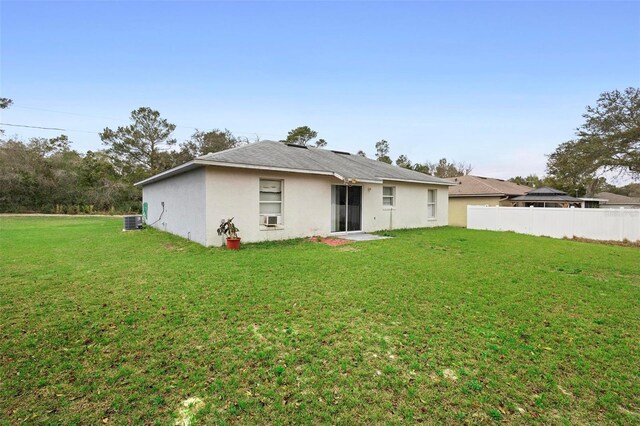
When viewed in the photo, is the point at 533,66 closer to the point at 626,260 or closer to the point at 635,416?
the point at 626,260

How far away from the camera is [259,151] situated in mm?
11156

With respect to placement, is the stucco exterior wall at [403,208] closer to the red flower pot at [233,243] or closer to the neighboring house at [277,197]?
the neighboring house at [277,197]

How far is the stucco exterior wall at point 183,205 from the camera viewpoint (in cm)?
923

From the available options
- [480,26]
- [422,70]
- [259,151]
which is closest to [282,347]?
[259,151]

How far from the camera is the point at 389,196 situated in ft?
45.7

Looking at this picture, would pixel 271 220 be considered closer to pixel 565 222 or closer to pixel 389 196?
pixel 389 196

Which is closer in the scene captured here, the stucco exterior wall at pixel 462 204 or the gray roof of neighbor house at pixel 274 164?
the gray roof of neighbor house at pixel 274 164

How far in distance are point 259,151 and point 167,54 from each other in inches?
303

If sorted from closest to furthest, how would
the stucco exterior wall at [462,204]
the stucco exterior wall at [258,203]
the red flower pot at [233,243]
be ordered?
the red flower pot at [233,243] < the stucco exterior wall at [258,203] < the stucco exterior wall at [462,204]

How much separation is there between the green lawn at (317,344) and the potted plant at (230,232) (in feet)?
7.28

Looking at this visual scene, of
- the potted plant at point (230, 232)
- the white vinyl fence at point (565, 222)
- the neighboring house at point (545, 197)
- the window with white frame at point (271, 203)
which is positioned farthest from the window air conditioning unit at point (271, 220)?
the neighboring house at point (545, 197)

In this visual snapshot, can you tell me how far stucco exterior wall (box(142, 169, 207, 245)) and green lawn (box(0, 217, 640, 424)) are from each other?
10.1ft

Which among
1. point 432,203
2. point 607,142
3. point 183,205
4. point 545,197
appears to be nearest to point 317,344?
point 183,205

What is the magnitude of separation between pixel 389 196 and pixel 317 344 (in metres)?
11.4
